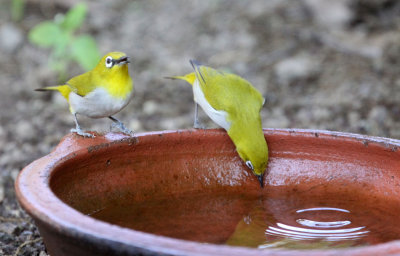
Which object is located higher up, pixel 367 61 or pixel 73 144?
pixel 73 144

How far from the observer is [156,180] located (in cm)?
298

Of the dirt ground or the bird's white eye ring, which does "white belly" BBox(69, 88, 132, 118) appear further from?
the dirt ground

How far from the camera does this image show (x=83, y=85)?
359 cm

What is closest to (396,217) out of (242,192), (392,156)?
(392,156)

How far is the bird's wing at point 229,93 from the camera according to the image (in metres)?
3.50

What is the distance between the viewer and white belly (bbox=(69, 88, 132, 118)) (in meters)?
3.53

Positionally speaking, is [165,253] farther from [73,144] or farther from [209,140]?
[209,140]

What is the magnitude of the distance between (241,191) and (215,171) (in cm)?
17

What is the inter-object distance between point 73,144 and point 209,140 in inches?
29.4

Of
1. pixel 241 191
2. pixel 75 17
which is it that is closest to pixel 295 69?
pixel 75 17

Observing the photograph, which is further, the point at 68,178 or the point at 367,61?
the point at 367,61

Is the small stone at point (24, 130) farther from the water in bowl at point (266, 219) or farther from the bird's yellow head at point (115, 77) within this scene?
the water in bowl at point (266, 219)

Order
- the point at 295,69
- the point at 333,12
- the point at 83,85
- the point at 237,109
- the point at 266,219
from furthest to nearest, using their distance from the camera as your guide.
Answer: the point at 333,12, the point at 295,69, the point at 83,85, the point at 237,109, the point at 266,219

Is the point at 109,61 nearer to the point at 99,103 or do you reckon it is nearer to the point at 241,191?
the point at 99,103
